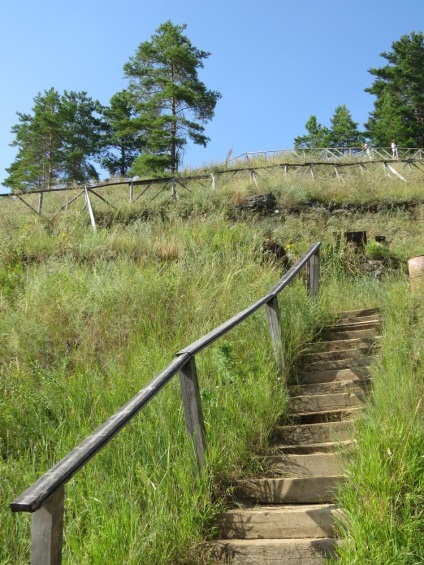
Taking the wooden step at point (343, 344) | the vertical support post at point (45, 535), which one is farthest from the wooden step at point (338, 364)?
→ the vertical support post at point (45, 535)

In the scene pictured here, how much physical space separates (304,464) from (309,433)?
0.54 metres

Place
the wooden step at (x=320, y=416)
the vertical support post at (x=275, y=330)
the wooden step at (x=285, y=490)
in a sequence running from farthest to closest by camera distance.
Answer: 1. the vertical support post at (x=275, y=330)
2. the wooden step at (x=320, y=416)
3. the wooden step at (x=285, y=490)

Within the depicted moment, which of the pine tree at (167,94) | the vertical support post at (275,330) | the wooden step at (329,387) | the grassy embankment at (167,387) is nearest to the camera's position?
the grassy embankment at (167,387)

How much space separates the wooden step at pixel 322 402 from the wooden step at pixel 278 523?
4.97 feet

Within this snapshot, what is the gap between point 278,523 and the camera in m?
3.30

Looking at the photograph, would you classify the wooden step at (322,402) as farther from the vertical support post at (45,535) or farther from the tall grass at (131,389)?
the vertical support post at (45,535)

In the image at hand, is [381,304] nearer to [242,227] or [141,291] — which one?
[141,291]

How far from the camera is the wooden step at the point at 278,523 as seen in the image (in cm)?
320

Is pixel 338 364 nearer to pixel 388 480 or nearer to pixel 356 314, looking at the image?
pixel 356 314

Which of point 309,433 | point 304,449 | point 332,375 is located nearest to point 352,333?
point 332,375

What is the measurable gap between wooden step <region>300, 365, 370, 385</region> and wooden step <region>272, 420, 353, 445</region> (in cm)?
100

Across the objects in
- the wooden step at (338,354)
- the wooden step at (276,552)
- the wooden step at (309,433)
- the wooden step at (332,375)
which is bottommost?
the wooden step at (276,552)

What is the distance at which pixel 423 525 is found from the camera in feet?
9.29

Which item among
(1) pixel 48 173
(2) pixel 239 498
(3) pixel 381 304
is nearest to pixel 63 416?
(2) pixel 239 498
